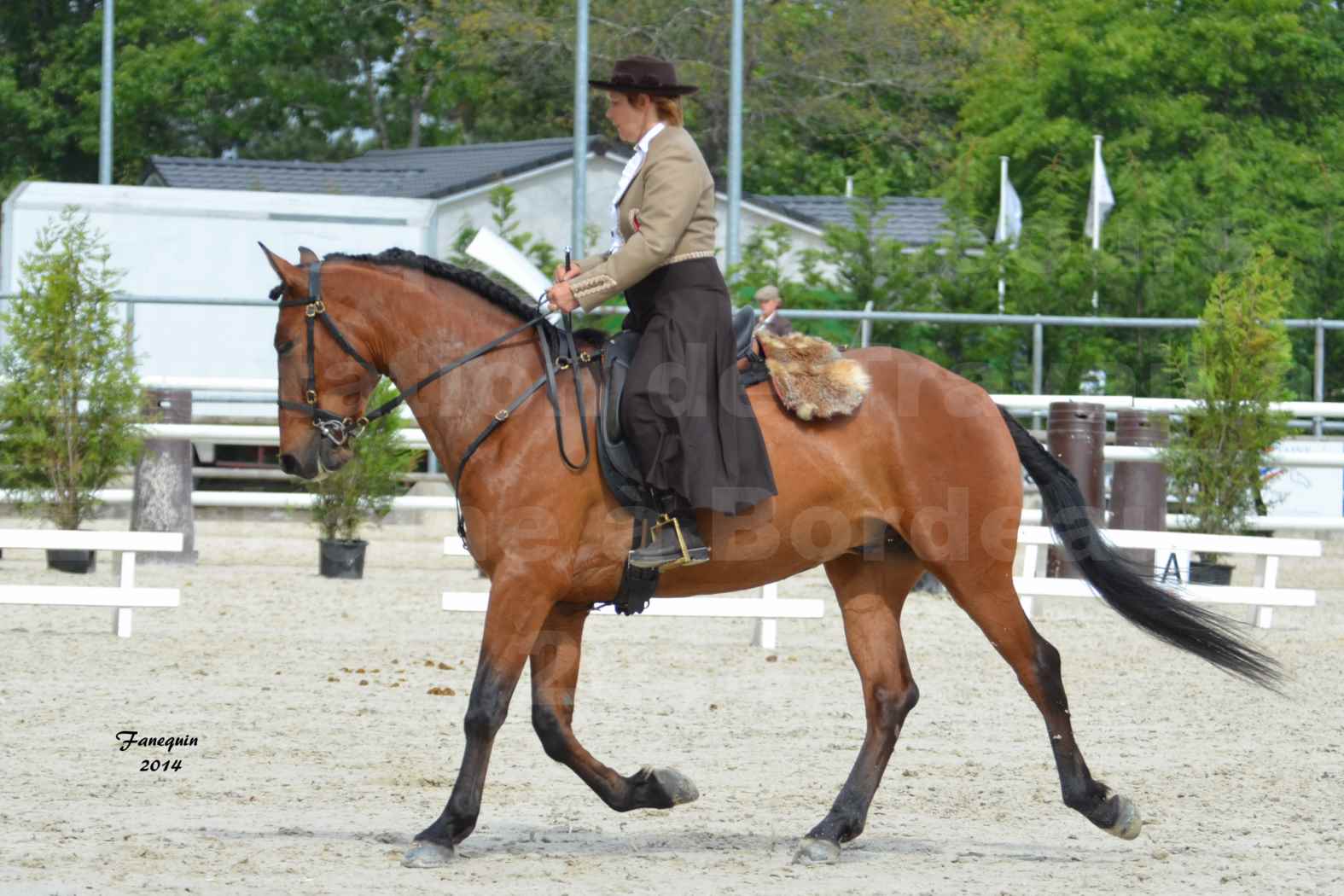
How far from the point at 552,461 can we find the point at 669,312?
64 centimetres

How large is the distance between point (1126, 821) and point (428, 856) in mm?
2324

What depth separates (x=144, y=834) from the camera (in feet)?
19.8

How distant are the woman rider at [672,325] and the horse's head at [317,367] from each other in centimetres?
73

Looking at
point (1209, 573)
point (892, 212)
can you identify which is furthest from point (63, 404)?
point (892, 212)

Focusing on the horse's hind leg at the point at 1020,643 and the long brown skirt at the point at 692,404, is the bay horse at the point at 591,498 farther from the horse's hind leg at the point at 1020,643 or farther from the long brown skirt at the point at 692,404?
the long brown skirt at the point at 692,404

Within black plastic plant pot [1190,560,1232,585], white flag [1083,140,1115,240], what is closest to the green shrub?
black plastic plant pot [1190,560,1232,585]

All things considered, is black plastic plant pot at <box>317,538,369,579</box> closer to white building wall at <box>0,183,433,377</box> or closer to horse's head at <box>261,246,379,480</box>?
white building wall at <box>0,183,433,377</box>

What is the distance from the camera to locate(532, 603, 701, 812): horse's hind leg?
628cm

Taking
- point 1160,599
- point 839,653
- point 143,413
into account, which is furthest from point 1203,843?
point 143,413

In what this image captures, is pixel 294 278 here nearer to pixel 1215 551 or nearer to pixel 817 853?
pixel 817 853

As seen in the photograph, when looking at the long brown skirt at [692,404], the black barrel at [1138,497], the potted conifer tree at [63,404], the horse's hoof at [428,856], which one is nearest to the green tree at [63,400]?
the potted conifer tree at [63,404]

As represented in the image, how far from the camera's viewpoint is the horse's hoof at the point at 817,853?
235 inches

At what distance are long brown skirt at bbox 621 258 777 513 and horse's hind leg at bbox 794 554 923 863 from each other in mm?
689

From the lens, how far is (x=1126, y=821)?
6199 mm
